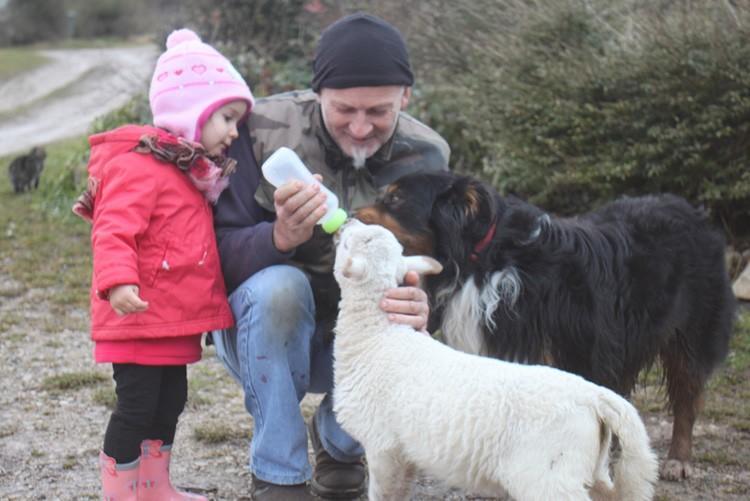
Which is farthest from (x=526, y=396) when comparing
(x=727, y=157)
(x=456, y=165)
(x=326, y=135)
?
(x=456, y=165)

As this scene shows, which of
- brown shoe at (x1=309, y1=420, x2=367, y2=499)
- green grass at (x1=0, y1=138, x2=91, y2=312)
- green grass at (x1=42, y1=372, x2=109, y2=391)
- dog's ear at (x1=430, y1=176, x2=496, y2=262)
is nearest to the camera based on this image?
dog's ear at (x1=430, y1=176, x2=496, y2=262)

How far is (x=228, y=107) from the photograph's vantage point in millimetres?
3791

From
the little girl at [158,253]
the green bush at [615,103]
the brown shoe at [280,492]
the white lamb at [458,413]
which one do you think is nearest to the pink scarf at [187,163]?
the little girl at [158,253]

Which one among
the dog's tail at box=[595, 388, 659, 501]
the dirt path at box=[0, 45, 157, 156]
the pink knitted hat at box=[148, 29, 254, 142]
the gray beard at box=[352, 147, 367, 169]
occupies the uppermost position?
the pink knitted hat at box=[148, 29, 254, 142]

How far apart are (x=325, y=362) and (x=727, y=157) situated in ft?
13.5

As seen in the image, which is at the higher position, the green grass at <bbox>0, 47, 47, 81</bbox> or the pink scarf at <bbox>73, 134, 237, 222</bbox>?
the pink scarf at <bbox>73, 134, 237, 222</bbox>

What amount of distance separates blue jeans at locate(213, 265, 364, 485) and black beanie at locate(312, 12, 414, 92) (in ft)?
2.45

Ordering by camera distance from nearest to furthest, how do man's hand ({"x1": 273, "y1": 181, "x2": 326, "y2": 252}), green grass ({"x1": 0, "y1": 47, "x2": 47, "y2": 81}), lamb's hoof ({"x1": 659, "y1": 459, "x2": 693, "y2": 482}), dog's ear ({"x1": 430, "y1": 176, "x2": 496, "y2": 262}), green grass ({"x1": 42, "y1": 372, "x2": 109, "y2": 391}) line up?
man's hand ({"x1": 273, "y1": 181, "x2": 326, "y2": 252})
dog's ear ({"x1": 430, "y1": 176, "x2": 496, "y2": 262})
lamb's hoof ({"x1": 659, "y1": 459, "x2": 693, "y2": 482})
green grass ({"x1": 42, "y1": 372, "x2": 109, "y2": 391})
green grass ({"x1": 0, "y1": 47, "x2": 47, "y2": 81})

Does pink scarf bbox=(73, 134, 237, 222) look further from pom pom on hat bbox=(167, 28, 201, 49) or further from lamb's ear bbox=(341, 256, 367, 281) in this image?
lamb's ear bbox=(341, 256, 367, 281)

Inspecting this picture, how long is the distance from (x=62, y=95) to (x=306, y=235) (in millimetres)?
21230

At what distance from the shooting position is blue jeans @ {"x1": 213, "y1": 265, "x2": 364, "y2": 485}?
3.67 metres

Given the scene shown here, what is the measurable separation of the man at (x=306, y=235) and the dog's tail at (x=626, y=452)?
0.73m

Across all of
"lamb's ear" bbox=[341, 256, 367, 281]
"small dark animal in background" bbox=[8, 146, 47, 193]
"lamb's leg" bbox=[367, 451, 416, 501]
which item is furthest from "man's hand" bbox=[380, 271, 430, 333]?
"small dark animal in background" bbox=[8, 146, 47, 193]

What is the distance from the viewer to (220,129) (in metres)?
3.73
